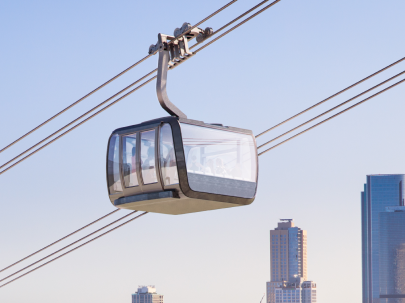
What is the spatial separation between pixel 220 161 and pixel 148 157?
0.94 meters

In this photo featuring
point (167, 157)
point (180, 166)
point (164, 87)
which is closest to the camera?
point (180, 166)

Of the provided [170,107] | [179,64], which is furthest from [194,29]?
[170,107]

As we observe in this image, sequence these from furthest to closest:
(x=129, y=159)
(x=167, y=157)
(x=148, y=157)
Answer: (x=129, y=159) → (x=148, y=157) → (x=167, y=157)

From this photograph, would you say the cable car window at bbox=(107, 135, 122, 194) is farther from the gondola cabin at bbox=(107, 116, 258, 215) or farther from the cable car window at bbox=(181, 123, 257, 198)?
the cable car window at bbox=(181, 123, 257, 198)

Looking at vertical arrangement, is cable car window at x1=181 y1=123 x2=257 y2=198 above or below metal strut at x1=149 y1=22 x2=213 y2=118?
below

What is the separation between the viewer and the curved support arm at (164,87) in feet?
34.4

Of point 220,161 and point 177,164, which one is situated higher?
point 220,161

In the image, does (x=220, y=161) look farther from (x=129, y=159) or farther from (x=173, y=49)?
(x=173, y=49)

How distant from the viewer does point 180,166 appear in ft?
32.6

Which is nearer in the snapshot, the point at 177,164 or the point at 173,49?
the point at 177,164

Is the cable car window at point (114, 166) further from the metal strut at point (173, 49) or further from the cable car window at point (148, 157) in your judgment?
the metal strut at point (173, 49)

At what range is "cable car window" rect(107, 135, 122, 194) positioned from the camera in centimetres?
1077

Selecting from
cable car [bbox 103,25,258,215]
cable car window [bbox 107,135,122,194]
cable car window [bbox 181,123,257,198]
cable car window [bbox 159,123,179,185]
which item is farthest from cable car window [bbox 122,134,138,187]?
cable car window [bbox 181,123,257,198]

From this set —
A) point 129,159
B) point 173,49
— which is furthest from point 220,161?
point 173,49
